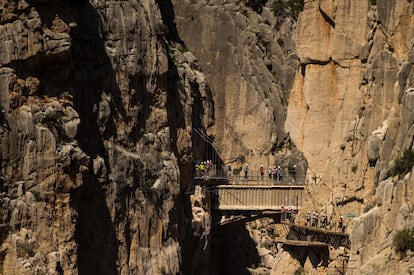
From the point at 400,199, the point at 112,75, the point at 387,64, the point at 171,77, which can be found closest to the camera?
the point at 400,199

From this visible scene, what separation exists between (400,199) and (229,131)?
149 feet

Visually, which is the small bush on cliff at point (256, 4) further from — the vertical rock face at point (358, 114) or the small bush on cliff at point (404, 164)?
the small bush on cliff at point (404, 164)

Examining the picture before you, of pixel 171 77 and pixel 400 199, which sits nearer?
pixel 400 199

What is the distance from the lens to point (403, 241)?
196 ft

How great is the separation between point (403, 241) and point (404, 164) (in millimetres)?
3303

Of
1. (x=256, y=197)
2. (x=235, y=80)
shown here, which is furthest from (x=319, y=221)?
(x=235, y=80)

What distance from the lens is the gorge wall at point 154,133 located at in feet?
223

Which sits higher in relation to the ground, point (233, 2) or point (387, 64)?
point (233, 2)

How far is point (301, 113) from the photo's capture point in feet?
260

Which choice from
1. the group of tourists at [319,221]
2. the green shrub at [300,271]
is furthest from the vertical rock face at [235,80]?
the group of tourists at [319,221]

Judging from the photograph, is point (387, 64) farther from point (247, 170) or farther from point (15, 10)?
point (247, 170)

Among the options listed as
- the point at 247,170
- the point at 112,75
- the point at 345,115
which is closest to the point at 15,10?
the point at 112,75

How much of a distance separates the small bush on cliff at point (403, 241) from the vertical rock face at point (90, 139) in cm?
2311

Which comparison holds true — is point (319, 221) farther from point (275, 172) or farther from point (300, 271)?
point (275, 172)
